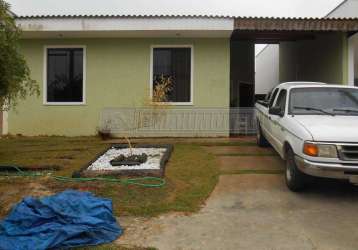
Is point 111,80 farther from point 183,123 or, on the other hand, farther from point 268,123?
point 268,123

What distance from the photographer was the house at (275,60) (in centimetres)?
1305

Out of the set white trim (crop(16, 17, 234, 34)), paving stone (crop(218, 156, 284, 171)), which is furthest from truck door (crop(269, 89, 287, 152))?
white trim (crop(16, 17, 234, 34))

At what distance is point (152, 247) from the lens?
15.3 feet

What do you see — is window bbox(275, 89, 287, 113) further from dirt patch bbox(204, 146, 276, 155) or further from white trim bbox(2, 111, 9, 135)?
white trim bbox(2, 111, 9, 135)

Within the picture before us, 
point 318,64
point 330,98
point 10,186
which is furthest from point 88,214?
point 318,64

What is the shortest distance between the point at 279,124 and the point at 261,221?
2.74 metres

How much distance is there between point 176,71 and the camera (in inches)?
520

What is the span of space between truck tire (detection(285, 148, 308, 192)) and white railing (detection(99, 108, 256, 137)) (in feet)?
19.5

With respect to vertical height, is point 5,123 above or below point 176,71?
below

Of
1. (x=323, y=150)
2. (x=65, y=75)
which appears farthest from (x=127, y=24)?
(x=323, y=150)

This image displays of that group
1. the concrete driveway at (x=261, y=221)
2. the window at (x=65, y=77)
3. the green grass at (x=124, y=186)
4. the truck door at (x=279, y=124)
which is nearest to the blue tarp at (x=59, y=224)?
the concrete driveway at (x=261, y=221)

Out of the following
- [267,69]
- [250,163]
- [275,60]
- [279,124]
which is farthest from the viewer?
[267,69]

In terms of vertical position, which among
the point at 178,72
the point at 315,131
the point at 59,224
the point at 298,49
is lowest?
the point at 59,224

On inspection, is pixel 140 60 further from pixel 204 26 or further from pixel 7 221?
pixel 7 221
